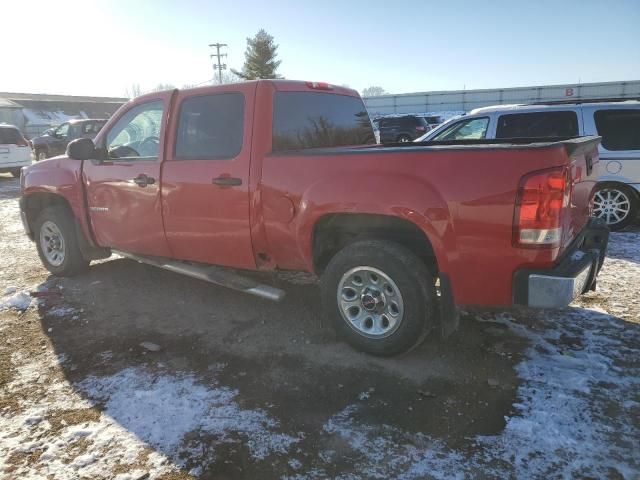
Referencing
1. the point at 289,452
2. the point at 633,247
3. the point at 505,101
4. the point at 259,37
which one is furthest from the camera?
the point at 259,37

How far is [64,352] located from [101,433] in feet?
4.32

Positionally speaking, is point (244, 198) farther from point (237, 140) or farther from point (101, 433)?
point (101, 433)

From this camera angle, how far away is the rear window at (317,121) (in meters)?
3.86

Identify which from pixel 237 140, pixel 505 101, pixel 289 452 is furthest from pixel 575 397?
pixel 505 101

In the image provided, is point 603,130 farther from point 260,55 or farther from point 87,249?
point 260,55

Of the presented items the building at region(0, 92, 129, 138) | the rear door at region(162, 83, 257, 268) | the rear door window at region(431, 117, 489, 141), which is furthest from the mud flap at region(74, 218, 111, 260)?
the building at region(0, 92, 129, 138)

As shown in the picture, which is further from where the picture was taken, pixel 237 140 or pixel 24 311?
pixel 24 311

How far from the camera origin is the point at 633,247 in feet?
20.2

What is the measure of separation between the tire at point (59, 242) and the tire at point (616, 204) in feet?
23.2

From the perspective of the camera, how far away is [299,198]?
348 cm

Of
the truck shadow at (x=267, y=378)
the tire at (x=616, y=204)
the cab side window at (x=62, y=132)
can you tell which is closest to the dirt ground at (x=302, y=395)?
the truck shadow at (x=267, y=378)

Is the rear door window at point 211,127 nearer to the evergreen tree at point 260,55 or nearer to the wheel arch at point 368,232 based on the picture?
the wheel arch at point 368,232

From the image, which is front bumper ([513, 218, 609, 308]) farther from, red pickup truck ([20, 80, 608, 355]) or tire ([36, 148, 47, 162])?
tire ([36, 148, 47, 162])

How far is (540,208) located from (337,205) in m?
1.29
